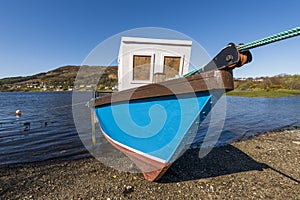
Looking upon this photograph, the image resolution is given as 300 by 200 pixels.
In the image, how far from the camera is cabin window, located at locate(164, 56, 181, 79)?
5.16 m

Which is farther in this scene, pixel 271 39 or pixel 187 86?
pixel 187 86

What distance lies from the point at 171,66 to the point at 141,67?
38.9 inches

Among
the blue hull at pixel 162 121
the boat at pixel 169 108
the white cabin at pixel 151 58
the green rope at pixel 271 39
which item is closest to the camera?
the green rope at pixel 271 39

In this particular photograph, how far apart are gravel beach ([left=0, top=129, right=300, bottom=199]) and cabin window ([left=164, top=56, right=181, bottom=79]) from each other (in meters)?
3.11

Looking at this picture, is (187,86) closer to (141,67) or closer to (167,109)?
(167,109)

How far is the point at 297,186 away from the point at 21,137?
13.3 m

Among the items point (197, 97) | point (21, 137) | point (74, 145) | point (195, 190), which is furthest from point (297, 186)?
point (21, 137)

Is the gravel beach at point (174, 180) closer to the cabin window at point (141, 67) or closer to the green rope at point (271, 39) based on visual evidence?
the cabin window at point (141, 67)

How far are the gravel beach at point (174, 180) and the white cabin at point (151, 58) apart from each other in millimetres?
2954

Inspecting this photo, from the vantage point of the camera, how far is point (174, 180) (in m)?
4.54

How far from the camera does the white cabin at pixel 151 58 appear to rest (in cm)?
507

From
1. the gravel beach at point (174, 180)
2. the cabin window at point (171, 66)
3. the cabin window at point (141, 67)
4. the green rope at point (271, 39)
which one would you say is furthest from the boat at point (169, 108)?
the cabin window at point (171, 66)

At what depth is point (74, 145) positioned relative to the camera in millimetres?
8594

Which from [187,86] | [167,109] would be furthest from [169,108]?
[187,86]
